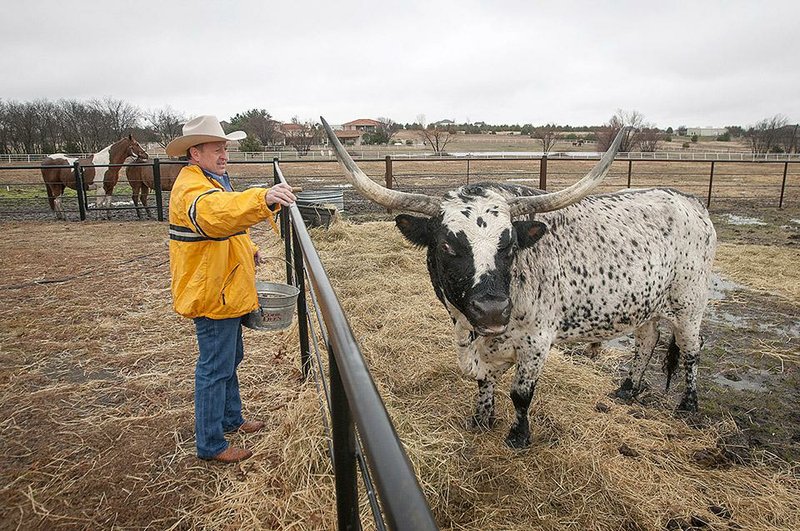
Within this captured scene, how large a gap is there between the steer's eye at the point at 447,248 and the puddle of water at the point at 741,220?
1160 cm

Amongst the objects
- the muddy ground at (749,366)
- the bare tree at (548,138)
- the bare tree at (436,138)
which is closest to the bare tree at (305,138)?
the bare tree at (436,138)

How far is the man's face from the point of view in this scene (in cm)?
272

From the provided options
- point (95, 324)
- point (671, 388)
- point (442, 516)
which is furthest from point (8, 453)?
point (671, 388)

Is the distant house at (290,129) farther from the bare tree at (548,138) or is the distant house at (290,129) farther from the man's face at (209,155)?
the man's face at (209,155)

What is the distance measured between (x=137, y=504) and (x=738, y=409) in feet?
14.3

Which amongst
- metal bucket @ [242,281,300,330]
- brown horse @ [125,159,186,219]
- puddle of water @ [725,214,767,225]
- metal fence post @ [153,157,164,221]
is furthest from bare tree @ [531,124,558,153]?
metal bucket @ [242,281,300,330]

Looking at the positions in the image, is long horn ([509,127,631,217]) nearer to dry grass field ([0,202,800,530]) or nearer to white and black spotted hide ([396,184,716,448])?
white and black spotted hide ([396,184,716,448])

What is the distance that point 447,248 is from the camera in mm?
2777

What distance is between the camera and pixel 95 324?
16.5 feet

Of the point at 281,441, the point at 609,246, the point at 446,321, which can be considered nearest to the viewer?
the point at 281,441

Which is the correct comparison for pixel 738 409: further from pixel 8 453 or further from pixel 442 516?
pixel 8 453

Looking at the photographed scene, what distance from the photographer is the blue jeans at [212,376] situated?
8.98ft

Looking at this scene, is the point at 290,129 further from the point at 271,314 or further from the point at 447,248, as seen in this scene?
the point at 447,248

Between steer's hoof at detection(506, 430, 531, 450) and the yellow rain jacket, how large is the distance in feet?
6.51
